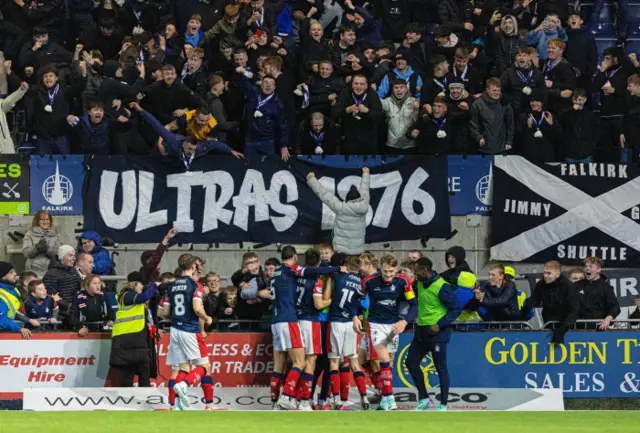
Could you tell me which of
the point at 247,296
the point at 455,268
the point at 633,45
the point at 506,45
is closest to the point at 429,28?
the point at 506,45

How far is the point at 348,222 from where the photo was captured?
→ 20.9 meters

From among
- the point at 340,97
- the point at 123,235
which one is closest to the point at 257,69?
the point at 340,97

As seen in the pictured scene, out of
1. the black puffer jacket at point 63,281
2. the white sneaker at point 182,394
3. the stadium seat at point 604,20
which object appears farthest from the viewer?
the stadium seat at point 604,20

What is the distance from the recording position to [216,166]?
2214cm

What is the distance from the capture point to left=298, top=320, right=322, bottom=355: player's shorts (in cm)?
1802

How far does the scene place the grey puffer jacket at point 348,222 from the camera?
68.5 ft

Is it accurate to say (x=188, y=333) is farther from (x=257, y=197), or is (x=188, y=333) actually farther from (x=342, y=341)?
(x=257, y=197)

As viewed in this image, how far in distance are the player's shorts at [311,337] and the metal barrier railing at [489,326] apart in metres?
2.12

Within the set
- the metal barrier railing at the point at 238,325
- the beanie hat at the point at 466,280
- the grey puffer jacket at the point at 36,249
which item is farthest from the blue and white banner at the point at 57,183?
the beanie hat at the point at 466,280

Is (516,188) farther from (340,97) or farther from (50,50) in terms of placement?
(50,50)

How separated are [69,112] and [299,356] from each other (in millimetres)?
6829

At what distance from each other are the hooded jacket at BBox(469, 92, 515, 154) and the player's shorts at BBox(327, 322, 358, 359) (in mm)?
5332

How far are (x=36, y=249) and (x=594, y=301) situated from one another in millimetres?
8356

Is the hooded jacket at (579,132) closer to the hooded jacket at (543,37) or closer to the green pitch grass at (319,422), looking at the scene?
the hooded jacket at (543,37)
